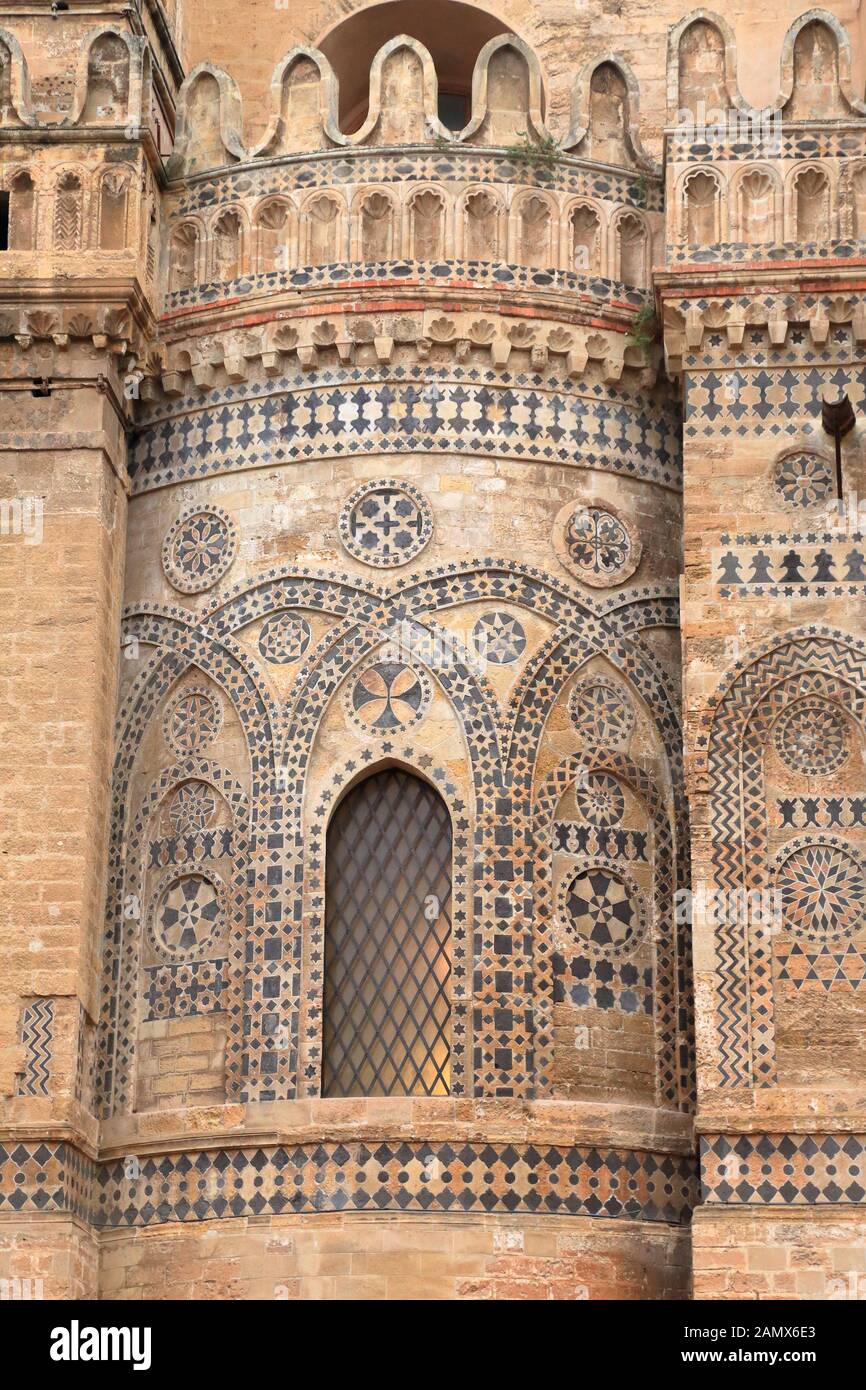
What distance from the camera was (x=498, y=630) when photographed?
16.1 m

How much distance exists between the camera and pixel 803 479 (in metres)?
16.0

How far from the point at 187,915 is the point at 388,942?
3.84ft

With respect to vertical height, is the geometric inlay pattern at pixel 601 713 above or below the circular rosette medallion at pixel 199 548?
below

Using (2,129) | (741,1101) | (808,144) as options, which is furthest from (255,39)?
(741,1101)

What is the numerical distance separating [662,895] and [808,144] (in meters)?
4.52

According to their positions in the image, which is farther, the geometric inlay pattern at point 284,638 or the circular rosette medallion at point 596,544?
the circular rosette medallion at point 596,544

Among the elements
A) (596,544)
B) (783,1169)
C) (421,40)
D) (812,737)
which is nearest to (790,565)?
(812,737)

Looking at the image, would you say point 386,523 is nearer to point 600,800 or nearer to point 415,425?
point 415,425

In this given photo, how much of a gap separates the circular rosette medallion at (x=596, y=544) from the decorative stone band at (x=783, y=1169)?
3457 millimetres

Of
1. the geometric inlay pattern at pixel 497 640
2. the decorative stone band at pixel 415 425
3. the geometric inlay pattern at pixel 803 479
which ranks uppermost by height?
the decorative stone band at pixel 415 425

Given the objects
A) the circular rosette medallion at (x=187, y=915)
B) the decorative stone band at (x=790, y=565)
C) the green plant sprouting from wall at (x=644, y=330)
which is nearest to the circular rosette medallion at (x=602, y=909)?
the decorative stone band at (x=790, y=565)

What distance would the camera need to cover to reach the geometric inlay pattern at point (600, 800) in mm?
15859

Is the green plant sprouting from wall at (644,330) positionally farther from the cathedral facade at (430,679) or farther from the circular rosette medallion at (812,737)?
the circular rosette medallion at (812,737)

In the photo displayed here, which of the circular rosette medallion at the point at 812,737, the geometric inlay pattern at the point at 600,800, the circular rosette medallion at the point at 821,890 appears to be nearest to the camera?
the circular rosette medallion at the point at 821,890
